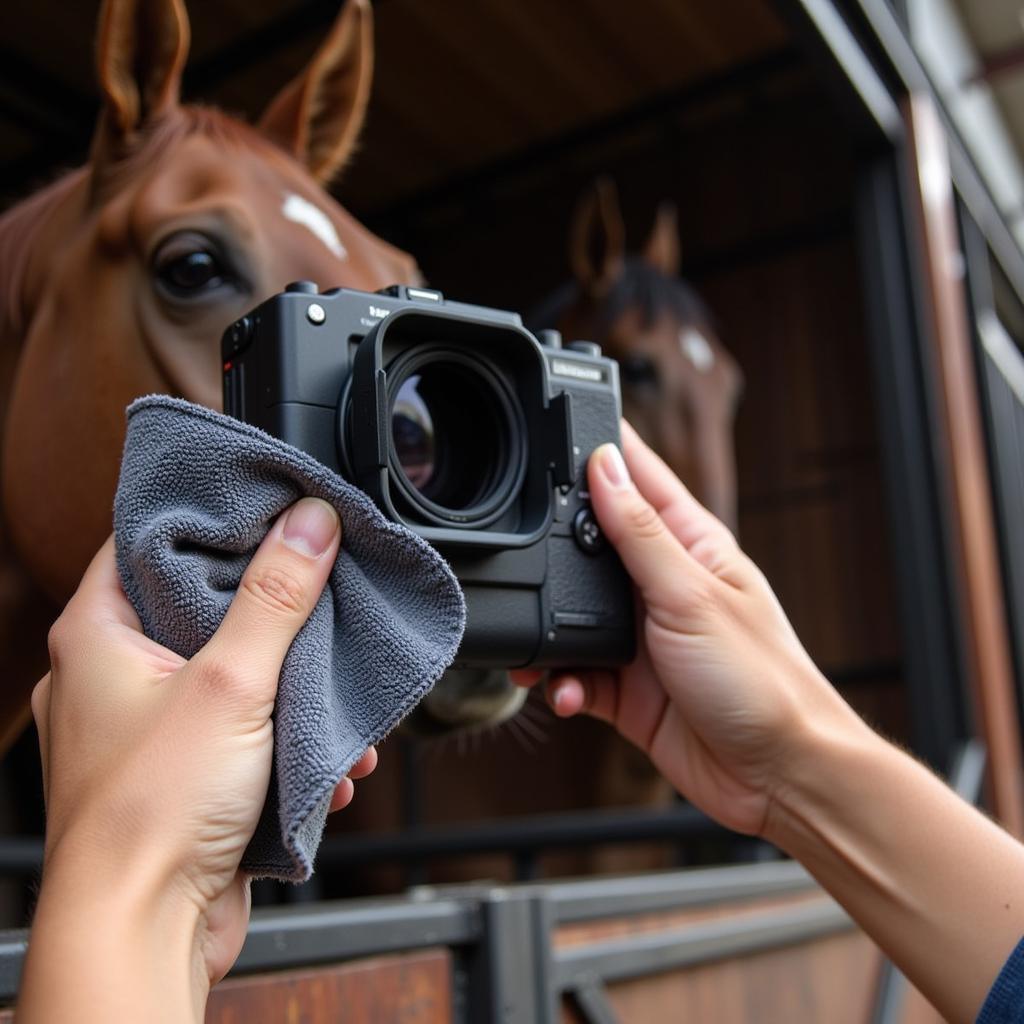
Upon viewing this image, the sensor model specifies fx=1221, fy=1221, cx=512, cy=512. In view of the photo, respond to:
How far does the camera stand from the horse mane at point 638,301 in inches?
73.6

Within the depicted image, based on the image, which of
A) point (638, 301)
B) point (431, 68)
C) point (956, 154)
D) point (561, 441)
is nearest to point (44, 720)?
point (561, 441)

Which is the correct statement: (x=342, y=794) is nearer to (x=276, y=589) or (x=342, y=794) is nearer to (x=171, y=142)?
(x=276, y=589)

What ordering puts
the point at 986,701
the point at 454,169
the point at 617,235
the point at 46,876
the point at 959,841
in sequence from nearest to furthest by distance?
1. the point at 46,876
2. the point at 959,841
3. the point at 986,701
4. the point at 617,235
5. the point at 454,169

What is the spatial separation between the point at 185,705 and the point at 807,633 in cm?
254

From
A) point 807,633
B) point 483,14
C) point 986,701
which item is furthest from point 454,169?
point 986,701

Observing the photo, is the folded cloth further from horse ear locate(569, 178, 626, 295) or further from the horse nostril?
horse ear locate(569, 178, 626, 295)

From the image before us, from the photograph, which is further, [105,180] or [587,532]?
[105,180]

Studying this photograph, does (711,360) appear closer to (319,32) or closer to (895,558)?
(895,558)

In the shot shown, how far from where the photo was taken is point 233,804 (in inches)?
13.9

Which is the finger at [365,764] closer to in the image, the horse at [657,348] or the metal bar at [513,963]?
the metal bar at [513,963]

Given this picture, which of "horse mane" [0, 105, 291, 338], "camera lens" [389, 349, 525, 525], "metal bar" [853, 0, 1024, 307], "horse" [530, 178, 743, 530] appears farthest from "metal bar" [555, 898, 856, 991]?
"metal bar" [853, 0, 1024, 307]

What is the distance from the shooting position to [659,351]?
6.05ft

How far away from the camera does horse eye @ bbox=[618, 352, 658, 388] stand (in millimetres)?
1826

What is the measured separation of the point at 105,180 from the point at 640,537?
1.45 ft
